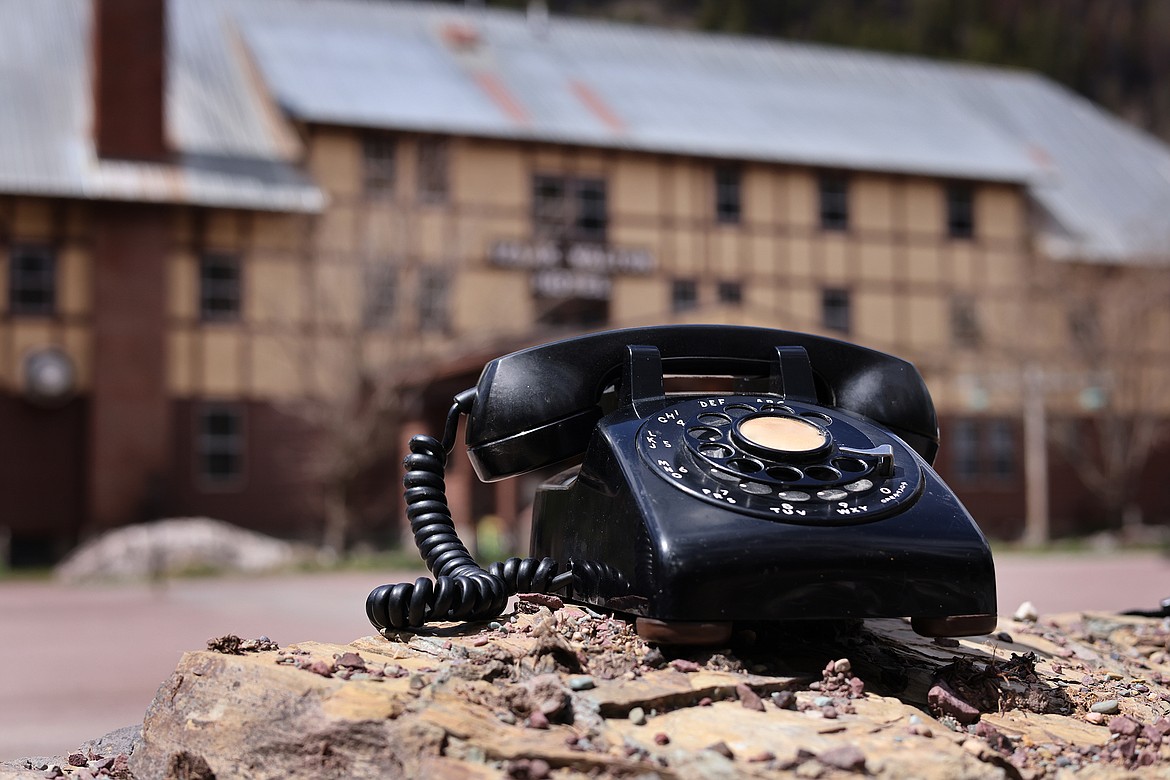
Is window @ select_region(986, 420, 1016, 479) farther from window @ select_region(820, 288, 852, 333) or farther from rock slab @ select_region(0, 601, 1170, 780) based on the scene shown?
rock slab @ select_region(0, 601, 1170, 780)

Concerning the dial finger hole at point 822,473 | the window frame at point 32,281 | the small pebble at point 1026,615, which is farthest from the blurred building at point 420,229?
the dial finger hole at point 822,473

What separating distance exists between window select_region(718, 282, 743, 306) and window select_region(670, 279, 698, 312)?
56cm

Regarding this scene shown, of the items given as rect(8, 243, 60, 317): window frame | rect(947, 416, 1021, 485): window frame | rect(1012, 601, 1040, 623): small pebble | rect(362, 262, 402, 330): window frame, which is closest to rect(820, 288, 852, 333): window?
rect(947, 416, 1021, 485): window frame

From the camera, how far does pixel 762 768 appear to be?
5.72ft

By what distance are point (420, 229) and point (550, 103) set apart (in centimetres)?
412

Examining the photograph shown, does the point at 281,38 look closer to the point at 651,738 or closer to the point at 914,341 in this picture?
the point at 914,341

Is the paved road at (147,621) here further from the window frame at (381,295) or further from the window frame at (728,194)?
the window frame at (728,194)

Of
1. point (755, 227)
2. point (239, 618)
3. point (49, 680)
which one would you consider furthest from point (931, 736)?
point (755, 227)

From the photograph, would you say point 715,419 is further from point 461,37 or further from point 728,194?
point 461,37

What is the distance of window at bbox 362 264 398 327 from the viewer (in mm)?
25062

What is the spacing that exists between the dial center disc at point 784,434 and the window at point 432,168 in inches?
952

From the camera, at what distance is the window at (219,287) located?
81.7ft

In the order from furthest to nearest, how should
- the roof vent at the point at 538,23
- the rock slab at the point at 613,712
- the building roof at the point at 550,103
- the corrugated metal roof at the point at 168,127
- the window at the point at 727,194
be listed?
the roof vent at the point at 538,23
the window at the point at 727,194
the building roof at the point at 550,103
the corrugated metal roof at the point at 168,127
the rock slab at the point at 613,712

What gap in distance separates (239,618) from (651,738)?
11.8 meters
